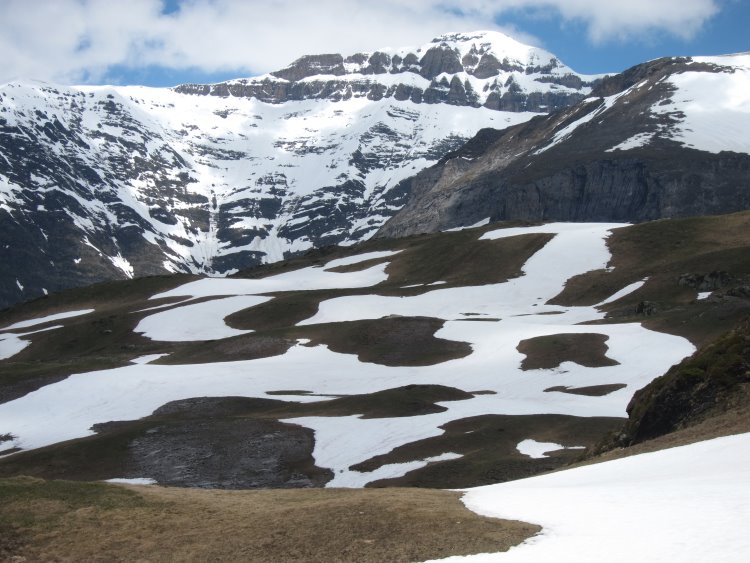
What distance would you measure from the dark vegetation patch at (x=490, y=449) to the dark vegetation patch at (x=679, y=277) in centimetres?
2265

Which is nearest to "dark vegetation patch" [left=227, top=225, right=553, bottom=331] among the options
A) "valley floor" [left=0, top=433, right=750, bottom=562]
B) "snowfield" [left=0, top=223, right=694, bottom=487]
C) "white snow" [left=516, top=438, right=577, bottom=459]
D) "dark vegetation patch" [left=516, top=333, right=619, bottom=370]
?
"snowfield" [left=0, top=223, right=694, bottom=487]

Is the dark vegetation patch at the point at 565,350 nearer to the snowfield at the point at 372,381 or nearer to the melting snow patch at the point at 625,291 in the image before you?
the snowfield at the point at 372,381

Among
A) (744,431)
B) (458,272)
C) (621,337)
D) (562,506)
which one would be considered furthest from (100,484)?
(458,272)

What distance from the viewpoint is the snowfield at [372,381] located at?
54375 mm

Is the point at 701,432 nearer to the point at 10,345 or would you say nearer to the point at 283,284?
the point at 10,345

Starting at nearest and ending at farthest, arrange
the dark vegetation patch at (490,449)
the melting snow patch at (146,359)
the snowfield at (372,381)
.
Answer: the dark vegetation patch at (490,449)
the snowfield at (372,381)
the melting snow patch at (146,359)

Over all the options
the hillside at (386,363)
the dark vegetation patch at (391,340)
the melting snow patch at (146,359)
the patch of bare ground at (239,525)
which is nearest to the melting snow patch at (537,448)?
the hillside at (386,363)

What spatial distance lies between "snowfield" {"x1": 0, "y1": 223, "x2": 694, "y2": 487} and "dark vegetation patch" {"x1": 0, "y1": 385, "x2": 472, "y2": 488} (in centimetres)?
193

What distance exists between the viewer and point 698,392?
1344 inches

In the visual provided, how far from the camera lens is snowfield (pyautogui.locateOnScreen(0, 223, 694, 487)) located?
54375mm

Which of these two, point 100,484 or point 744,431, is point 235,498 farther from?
point 744,431

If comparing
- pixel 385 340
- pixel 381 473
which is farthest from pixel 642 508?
pixel 385 340

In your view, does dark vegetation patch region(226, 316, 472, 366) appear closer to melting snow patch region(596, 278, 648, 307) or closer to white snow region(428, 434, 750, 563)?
melting snow patch region(596, 278, 648, 307)

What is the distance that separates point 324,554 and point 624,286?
9580 centimetres
